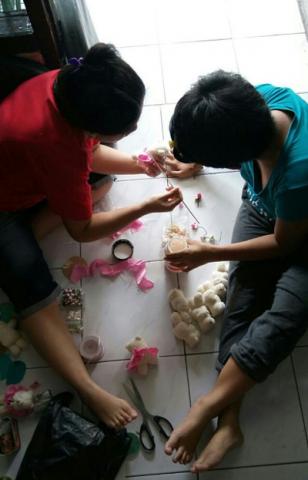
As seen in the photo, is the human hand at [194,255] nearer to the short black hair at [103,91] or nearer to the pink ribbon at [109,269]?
the pink ribbon at [109,269]

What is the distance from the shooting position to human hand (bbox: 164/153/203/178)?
61.8 inches

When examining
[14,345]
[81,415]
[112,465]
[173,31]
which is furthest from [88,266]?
[173,31]

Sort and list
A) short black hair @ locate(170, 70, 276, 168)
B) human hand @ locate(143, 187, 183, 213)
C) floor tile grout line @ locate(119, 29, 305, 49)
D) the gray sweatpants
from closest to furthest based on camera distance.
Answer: short black hair @ locate(170, 70, 276, 168) → the gray sweatpants → human hand @ locate(143, 187, 183, 213) → floor tile grout line @ locate(119, 29, 305, 49)

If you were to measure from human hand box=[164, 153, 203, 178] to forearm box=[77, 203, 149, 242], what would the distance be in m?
0.32

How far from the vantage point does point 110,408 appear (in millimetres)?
1254

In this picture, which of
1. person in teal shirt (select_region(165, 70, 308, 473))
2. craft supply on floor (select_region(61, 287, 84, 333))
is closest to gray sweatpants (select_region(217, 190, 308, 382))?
person in teal shirt (select_region(165, 70, 308, 473))

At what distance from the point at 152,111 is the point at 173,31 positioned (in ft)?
1.40

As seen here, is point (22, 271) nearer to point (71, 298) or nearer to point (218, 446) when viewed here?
point (71, 298)

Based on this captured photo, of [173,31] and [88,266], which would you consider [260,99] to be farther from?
[173,31]

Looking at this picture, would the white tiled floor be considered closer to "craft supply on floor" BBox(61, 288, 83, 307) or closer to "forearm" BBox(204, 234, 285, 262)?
"craft supply on floor" BBox(61, 288, 83, 307)

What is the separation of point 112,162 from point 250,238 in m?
0.52

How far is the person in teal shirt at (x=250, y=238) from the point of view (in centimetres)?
93

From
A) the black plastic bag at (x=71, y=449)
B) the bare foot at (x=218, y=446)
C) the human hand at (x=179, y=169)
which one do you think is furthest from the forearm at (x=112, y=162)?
the bare foot at (x=218, y=446)

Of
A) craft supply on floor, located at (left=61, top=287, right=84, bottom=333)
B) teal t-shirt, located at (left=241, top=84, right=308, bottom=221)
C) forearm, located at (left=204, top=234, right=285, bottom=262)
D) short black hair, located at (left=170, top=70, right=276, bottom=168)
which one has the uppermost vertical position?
short black hair, located at (left=170, top=70, right=276, bottom=168)
